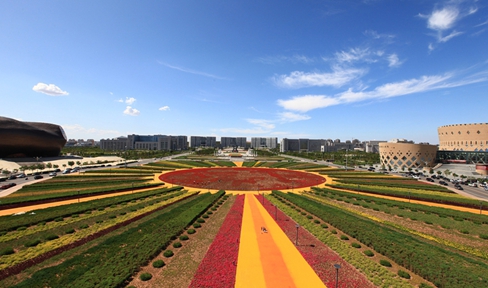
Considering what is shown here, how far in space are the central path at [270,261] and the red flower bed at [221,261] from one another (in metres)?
0.63

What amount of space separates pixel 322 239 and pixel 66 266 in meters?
25.0

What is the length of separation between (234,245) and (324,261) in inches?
367

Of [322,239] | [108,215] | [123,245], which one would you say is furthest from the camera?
[108,215]

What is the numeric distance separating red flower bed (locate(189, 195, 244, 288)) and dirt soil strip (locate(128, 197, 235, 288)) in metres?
0.65

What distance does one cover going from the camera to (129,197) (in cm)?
4088

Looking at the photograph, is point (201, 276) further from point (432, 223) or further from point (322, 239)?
point (432, 223)

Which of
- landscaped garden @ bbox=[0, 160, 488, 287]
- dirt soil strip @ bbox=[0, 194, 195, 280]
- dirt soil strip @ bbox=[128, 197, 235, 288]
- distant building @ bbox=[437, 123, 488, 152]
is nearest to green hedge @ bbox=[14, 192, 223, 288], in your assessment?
landscaped garden @ bbox=[0, 160, 488, 287]

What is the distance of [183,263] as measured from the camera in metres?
18.6

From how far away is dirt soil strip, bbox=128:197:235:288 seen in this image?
15961 mm

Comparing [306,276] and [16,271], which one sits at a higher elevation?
[16,271]

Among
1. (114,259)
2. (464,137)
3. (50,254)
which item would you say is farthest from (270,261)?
(464,137)

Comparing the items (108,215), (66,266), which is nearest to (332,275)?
(66,266)

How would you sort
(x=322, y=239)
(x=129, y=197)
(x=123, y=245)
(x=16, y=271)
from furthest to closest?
(x=129, y=197) → (x=322, y=239) → (x=123, y=245) → (x=16, y=271)

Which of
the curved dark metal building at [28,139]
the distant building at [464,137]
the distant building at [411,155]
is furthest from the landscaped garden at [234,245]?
the distant building at [464,137]
